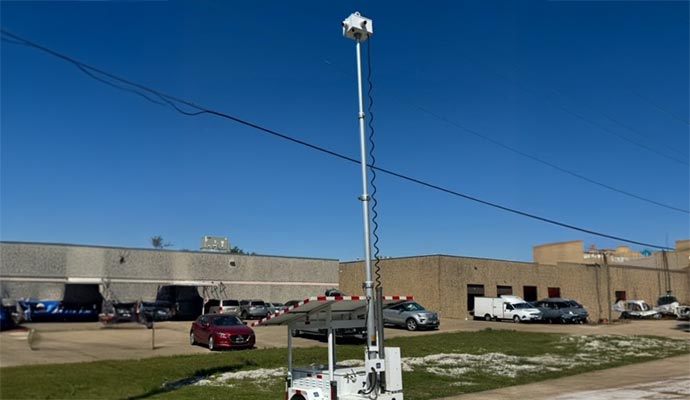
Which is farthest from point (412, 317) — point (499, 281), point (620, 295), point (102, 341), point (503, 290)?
point (620, 295)

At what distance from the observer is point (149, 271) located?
123 feet

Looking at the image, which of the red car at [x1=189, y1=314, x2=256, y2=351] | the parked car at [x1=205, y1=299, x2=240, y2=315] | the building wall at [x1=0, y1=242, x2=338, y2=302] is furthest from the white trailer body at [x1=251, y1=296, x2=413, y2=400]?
the parked car at [x1=205, y1=299, x2=240, y2=315]

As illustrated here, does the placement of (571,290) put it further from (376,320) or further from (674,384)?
(376,320)

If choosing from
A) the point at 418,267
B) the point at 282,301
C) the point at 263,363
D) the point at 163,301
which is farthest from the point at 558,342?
the point at 282,301

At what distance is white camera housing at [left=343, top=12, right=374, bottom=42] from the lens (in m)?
10.4

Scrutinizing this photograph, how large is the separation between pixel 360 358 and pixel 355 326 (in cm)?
1091

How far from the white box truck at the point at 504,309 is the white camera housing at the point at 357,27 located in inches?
1432

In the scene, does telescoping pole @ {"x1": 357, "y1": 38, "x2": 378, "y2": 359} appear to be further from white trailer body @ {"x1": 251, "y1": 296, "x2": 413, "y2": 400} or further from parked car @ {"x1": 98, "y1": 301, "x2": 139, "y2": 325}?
parked car @ {"x1": 98, "y1": 301, "x2": 139, "y2": 325}

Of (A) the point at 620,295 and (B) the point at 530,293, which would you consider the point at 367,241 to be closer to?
(B) the point at 530,293

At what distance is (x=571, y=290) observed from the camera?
5819 centimetres

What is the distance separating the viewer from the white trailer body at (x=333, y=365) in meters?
9.19

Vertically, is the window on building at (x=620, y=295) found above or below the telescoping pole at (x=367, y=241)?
below

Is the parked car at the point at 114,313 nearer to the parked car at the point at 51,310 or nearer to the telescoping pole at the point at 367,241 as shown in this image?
the parked car at the point at 51,310

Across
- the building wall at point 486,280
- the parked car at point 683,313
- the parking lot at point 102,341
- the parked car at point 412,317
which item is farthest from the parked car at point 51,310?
the parked car at point 683,313
